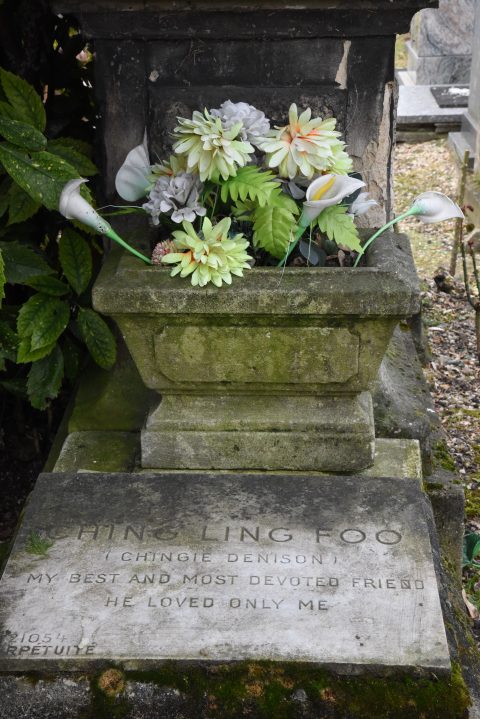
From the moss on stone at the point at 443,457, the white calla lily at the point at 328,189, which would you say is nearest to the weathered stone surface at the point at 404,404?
the moss on stone at the point at 443,457

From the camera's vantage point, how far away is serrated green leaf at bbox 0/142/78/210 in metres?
2.58

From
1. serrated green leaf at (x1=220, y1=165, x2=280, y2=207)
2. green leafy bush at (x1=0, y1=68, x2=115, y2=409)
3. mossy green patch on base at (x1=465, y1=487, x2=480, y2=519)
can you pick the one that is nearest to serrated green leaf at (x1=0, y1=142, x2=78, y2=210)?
green leafy bush at (x1=0, y1=68, x2=115, y2=409)

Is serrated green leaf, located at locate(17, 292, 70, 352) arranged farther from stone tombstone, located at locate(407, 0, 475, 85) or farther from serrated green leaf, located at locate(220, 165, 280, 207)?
stone tombstone, located at locate(407, 0, 475, 85)

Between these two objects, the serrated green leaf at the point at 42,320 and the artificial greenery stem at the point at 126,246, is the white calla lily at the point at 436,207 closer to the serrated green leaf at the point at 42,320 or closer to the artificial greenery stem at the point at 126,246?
the artificial greenery stem at the point at 126,246

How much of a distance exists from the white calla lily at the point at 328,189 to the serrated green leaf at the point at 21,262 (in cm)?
92

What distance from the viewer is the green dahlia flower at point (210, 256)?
240 centimetres

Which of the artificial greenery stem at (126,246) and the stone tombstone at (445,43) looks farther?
the stone tombstone at (445,43)

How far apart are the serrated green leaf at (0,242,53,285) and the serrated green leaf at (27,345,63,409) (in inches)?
11.0

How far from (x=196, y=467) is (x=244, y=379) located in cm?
33

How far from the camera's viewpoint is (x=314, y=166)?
2479 millimetres

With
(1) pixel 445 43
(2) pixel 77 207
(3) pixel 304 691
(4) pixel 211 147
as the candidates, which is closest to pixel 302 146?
(4) pixel 211 147

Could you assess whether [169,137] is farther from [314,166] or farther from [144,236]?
[314,166]

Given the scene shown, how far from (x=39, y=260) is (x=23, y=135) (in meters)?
0.43

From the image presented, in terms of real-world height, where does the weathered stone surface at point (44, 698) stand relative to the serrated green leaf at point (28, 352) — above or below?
below
